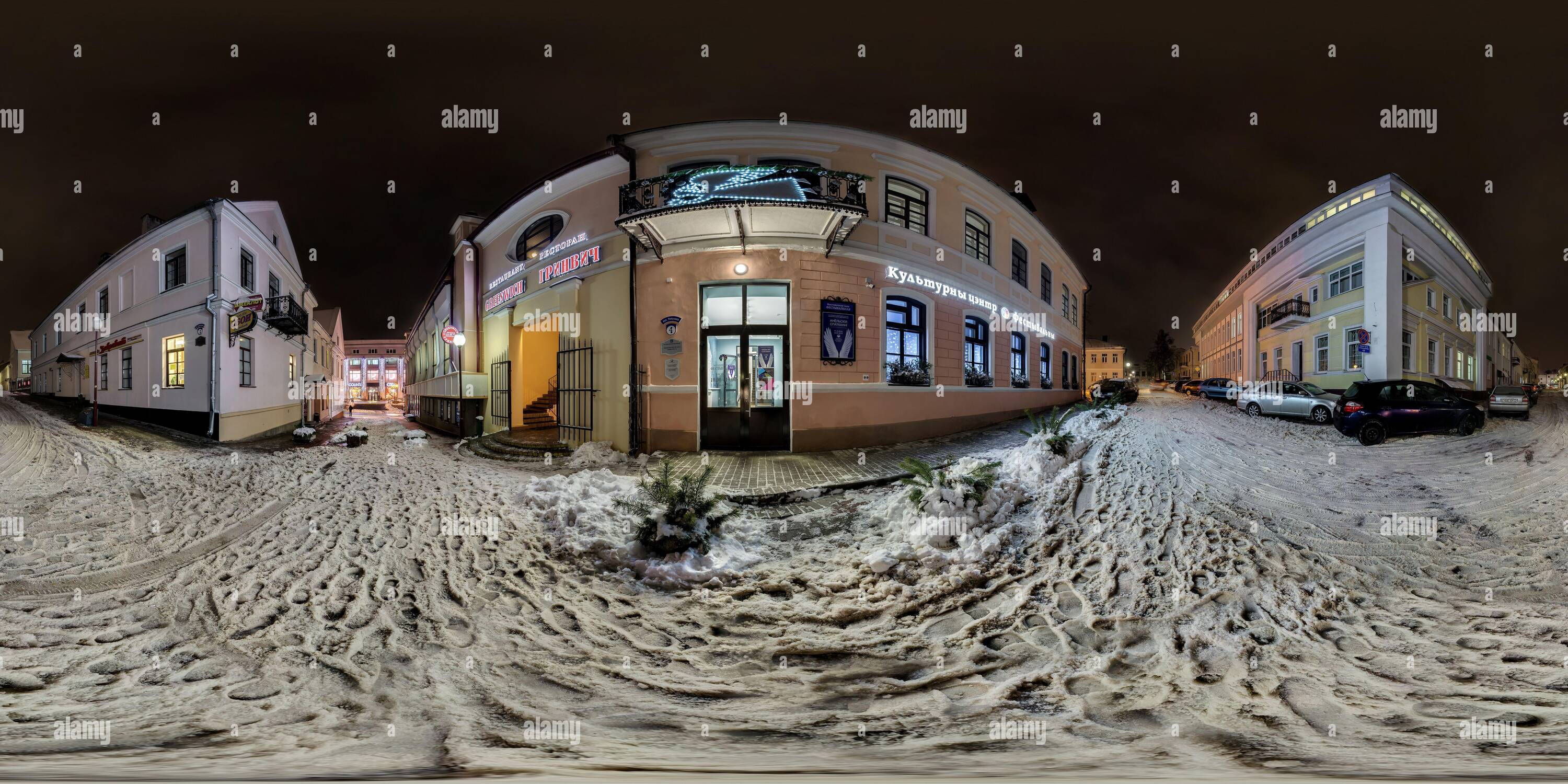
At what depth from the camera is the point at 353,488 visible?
29.4 ft

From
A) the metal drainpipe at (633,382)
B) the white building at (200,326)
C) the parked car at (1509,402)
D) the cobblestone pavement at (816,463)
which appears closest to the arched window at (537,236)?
the metal drainpipe at (633,382)

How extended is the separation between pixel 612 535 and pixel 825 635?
3005mm

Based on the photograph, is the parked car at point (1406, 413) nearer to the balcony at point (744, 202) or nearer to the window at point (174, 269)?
the balcony at point (744, 202)

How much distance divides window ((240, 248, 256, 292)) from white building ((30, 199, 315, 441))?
5 cm

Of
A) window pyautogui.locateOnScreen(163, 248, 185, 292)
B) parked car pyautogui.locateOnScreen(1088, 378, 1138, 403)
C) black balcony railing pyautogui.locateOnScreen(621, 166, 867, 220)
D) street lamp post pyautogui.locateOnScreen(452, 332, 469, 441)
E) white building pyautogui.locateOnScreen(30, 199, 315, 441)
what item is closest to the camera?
black balcony railing pyautogui.locateOnScreen(621, 166, 867, 220)

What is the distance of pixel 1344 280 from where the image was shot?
23.6 meters

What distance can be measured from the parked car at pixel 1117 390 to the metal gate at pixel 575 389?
18062 millimetres

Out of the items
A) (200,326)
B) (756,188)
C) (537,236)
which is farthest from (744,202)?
(200,326)

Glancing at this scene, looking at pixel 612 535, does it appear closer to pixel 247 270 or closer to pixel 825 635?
pixel 825 635

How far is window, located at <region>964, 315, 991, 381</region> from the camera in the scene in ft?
51.0

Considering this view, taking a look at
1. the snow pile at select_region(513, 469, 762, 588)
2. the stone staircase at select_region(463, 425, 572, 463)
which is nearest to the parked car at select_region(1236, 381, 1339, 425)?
the snow pile at select_region(513, 469, 762, 588)

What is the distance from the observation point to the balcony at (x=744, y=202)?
10.1 meters

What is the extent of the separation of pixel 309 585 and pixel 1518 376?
85.1 m

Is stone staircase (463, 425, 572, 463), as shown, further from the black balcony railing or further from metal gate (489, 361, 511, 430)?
the black balcony railing
